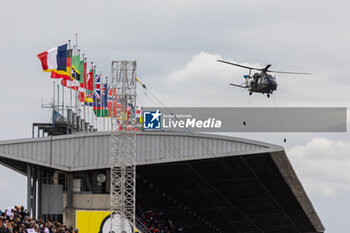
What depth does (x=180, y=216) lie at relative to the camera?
91.2 meters

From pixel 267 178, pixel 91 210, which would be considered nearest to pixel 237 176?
pixel 267 178

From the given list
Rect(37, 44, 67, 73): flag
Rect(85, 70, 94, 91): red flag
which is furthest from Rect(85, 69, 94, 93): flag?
Rect(37, 44, 67, 73): flag

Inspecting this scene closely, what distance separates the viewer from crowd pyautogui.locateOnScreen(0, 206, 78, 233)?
40.2 meters

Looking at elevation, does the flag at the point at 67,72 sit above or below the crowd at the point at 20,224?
above

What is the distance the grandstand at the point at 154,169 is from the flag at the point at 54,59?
619 cm

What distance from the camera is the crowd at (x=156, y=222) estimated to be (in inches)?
2956

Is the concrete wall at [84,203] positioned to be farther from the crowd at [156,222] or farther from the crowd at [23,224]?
the crowd at [23,224]

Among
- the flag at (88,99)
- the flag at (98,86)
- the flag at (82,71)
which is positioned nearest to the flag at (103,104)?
the flag at (98,86)

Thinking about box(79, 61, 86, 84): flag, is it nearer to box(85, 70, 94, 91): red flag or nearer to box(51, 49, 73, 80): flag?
box(51, 49, 73, 80): flag

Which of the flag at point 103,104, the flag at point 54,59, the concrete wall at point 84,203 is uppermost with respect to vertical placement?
the flag at point 54,59

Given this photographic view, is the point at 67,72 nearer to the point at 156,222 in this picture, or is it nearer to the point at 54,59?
the point at 54,59

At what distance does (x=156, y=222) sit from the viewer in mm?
80375

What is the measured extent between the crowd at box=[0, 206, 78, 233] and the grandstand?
549 inches

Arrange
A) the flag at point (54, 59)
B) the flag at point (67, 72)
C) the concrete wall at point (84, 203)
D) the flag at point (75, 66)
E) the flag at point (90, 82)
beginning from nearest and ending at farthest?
1. the concrete wall at point (84, 203)
2. the flag at point (54, 59)
3. the flag at point (67, 72)
4. the flag at point (75, 66)
5. the flag at point (90, 82)
